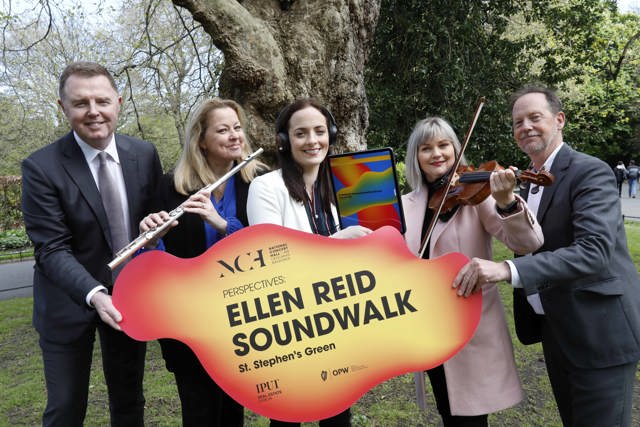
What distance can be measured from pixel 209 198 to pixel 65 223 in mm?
814

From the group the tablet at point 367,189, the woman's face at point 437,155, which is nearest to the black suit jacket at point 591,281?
the woman's face at point 437,155

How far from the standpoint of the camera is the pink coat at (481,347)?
7.28 feet

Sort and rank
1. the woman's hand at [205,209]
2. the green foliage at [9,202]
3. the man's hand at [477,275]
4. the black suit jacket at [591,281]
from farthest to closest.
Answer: the green foliage at [9,202]
the woman's hand at [205,209]
the black suit jacket at [591,281]
the man's hand at [477,275]

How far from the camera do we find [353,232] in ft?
6.90

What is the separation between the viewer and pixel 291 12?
415cm

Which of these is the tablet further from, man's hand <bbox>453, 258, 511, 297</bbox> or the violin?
→ man's hand <bbox>453, 258, 511, 297</bbox>

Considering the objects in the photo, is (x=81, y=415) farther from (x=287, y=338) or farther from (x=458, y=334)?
(x=458, y=334)

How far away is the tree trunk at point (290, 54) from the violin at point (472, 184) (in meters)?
1.80

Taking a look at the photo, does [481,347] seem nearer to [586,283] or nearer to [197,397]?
[586,283]

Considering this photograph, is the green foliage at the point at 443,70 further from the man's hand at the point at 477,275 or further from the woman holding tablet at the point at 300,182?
the man's hand at the point at 477,275

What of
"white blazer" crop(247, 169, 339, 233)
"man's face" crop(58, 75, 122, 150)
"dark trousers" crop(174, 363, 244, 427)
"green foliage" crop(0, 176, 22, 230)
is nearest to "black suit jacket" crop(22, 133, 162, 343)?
"man's face" crop(58, 75, 122, 150)

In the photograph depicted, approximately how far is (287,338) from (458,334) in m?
0.73

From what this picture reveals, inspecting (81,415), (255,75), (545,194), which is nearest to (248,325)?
(81,415)

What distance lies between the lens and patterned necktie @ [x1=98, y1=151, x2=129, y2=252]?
8.13 feet
